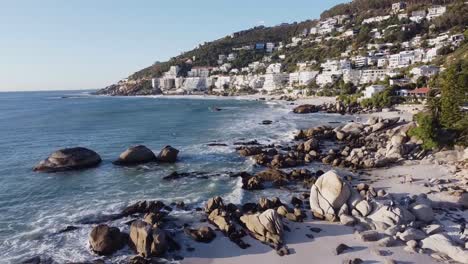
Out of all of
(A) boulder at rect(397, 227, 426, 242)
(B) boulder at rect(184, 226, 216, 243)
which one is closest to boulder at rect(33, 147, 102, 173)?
(B) boulder at rect(184, 226, 216, 243)

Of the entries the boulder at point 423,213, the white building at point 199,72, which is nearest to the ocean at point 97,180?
the boulder at point 423,213

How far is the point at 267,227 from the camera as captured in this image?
2039 cm

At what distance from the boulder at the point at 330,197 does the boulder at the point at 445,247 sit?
16.4ft

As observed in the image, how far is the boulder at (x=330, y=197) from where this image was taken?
22.5 meters

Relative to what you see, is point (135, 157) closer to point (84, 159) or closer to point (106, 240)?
point (84, 159)

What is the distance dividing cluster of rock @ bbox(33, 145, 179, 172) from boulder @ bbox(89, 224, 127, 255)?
17919mm

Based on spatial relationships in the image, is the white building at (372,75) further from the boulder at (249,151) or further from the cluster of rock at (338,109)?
the boulder at (249,151)

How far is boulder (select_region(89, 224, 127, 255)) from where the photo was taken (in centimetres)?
1919

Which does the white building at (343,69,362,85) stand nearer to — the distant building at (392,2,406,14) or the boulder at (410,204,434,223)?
the distant building at (392,2,406,14)

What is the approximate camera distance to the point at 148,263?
59.1 feet

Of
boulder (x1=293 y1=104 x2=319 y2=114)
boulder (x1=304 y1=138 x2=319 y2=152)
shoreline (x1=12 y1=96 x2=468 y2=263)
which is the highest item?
boulder (x1=293 y1=104 x2=319 y2=114)

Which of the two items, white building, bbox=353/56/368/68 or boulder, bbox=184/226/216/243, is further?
white building, bbox=353/56/368/68

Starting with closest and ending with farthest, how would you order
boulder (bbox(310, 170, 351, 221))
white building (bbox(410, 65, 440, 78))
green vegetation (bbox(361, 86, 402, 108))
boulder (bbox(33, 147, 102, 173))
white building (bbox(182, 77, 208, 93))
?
boulder (bbox(310, 170, 351, 221)) < boulder (bbox(33, 147, 102, 173)) < green vegetation (bbox(361, 86, 402, 108)) < white building (bbox(410, 65, 440, 78)) < white building (bbox(182, 77, 208, 93))

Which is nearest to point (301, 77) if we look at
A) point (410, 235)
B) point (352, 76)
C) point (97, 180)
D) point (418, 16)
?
point (352, 76)
